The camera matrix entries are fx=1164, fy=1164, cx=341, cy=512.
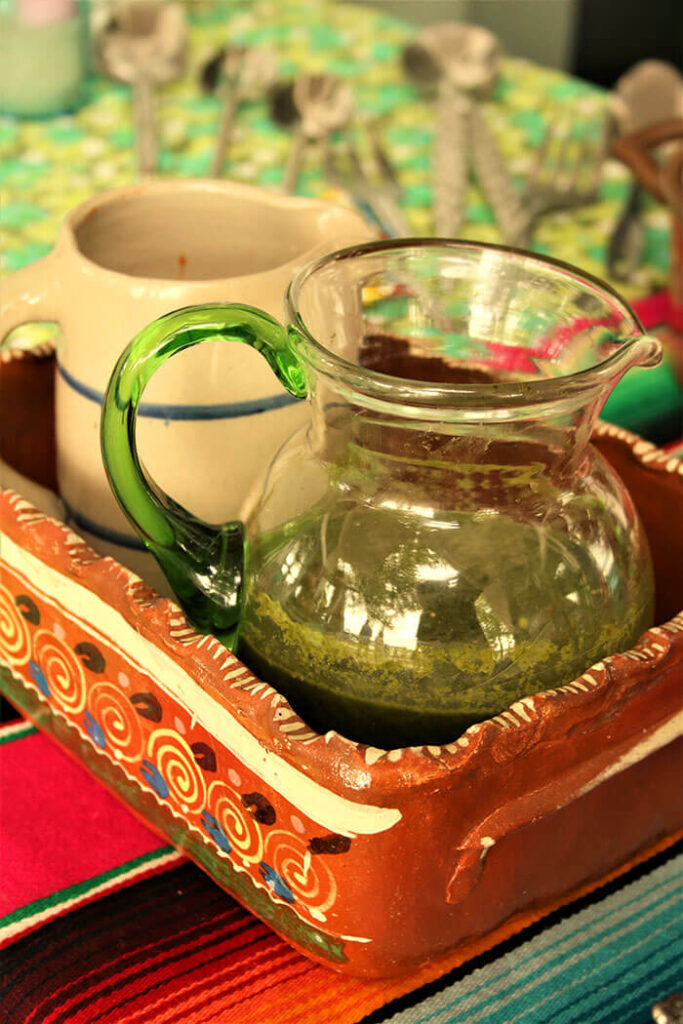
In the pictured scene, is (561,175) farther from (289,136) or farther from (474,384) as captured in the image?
(474,384)

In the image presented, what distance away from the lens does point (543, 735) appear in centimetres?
33

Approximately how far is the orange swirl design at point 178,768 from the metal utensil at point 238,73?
0.86 meters

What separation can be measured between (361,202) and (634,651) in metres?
0.65

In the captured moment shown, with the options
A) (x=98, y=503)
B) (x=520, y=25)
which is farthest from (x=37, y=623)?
(x=520, y=25)

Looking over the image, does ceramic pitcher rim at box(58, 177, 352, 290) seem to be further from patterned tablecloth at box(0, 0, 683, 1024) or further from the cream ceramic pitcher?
patterned tablecloth at box(0, 0, 683, 1024)

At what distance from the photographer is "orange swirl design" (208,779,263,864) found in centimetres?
35

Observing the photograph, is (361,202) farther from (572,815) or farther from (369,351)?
(572,815)

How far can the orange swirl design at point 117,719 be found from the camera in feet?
1.28

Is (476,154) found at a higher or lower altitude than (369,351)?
lower


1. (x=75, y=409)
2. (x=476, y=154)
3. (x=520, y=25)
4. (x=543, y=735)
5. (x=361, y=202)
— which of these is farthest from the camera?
(x=520, y=25)

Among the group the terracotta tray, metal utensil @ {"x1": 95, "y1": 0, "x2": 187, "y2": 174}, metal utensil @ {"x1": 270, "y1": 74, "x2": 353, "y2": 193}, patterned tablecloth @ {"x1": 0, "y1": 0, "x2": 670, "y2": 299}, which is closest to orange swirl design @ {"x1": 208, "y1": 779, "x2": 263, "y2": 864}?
the terracotta tray

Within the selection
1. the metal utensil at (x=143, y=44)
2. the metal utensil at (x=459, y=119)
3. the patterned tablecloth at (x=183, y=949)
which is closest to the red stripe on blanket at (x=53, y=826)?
the patterned tablecloth at (x=183, y=949)

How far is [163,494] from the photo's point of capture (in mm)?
391

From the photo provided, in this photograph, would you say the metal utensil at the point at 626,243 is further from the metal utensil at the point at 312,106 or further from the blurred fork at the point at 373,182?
the metal utensil at the point at 312,106
